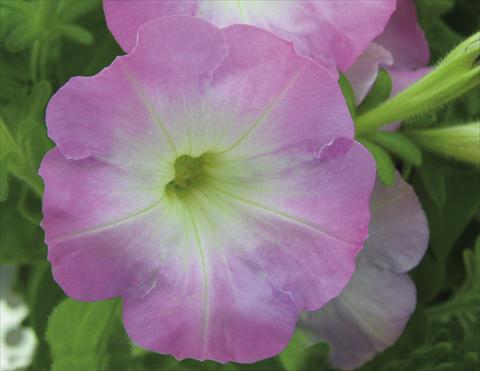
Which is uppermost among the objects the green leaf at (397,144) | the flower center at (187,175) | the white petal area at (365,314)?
the green leaf at (397,144)

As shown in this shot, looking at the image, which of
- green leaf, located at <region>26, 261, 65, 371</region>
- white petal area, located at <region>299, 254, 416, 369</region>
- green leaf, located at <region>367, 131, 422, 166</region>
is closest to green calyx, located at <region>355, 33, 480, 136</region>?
green leaf, located at <region>367, 131, 422, 166</region>

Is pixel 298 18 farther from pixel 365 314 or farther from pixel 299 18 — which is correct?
pixel 365 314

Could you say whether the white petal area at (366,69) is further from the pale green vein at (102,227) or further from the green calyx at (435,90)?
the pale green vein at (102,227)

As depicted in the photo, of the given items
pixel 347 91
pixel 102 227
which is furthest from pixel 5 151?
pixel 347 91

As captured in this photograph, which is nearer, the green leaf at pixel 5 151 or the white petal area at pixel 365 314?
the green leaf at pixel 5 151

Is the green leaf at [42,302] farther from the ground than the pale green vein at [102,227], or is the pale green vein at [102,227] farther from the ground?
the pale green vein at [102,227]

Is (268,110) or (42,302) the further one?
(42,302)

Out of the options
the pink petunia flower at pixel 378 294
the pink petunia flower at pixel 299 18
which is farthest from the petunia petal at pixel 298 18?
the pink petunia flower at pixel 378 294
